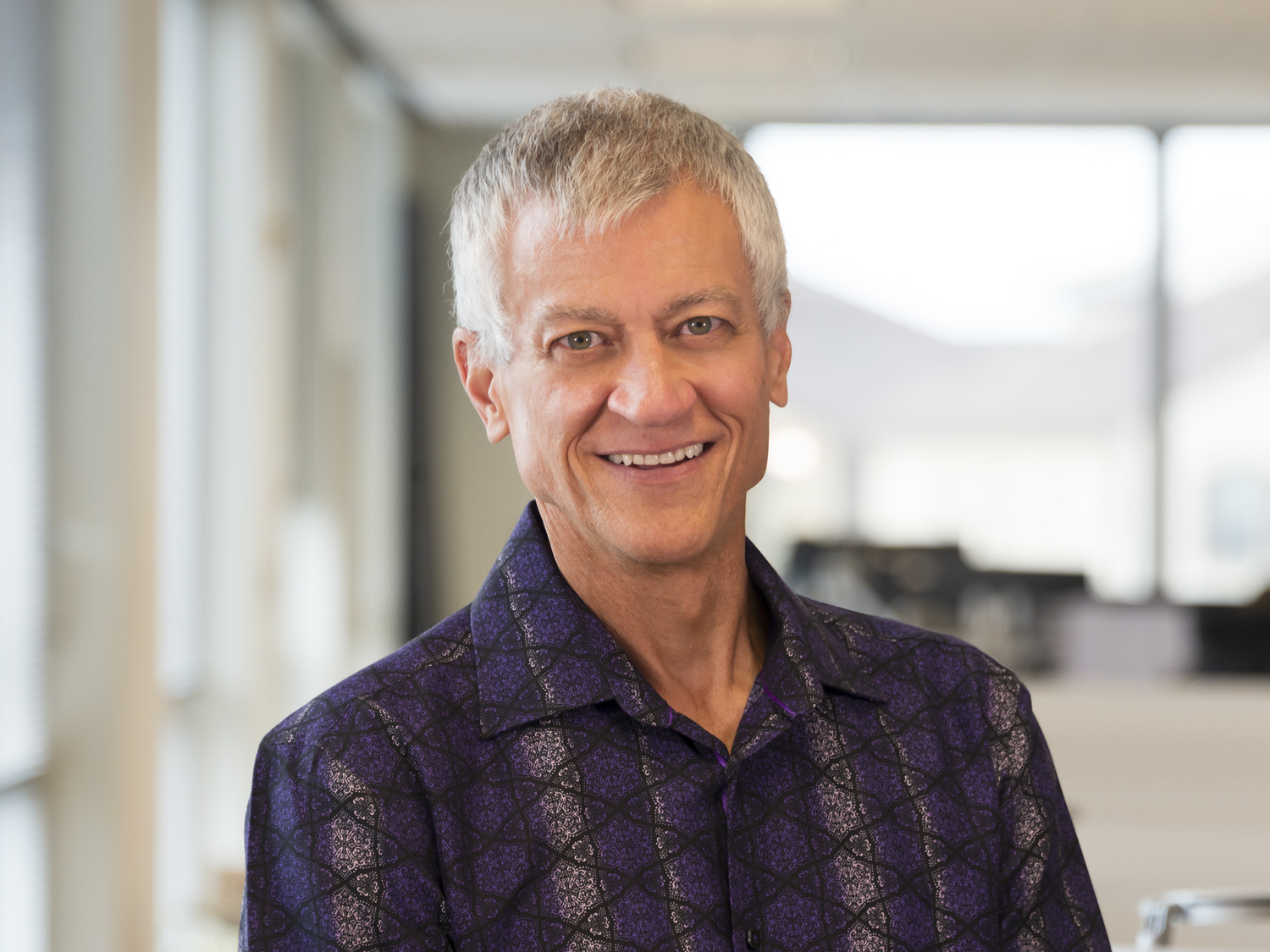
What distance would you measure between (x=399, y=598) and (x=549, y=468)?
17.6ft

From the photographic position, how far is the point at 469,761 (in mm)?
940

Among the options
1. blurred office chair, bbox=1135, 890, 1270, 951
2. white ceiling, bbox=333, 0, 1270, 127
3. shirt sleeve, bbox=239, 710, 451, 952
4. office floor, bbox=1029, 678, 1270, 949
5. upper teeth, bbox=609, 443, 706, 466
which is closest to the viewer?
shirt sleeve, bbox=239, 710, 451, 952

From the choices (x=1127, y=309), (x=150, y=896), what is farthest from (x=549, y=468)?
(x=1127, y=309)

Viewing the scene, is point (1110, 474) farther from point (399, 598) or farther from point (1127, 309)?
point (399, 598)

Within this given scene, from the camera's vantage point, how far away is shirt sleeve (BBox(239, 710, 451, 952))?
2.85 ft

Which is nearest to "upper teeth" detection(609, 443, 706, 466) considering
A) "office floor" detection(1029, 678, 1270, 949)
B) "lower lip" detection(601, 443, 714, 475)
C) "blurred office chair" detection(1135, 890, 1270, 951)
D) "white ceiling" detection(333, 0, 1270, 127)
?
"lower lip" detection(601, 443, 714, 475)

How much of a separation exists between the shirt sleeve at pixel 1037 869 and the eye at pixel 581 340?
468 mm

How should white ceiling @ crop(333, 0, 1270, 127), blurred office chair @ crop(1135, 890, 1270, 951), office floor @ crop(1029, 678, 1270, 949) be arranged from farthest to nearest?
white ceiling @ crop(333, 0, 1270, 127) → office floor @ crop(1029, 678, 1270, 949) → blurred office chair @ crop(1135, 890, 1270, 951)

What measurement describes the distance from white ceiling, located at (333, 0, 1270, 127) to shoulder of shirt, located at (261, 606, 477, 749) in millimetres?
3484

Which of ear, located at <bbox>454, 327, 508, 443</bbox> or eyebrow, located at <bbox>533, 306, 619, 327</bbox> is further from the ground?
eyebrow, located at <bbox>533, 306, 619, 327</bbox>

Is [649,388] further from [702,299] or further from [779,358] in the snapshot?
[779,358]

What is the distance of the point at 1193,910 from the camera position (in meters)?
1.64

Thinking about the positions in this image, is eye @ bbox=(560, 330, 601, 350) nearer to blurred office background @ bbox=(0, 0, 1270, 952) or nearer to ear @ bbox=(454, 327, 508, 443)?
ear @ bbox=(454, 327, 508, 443)

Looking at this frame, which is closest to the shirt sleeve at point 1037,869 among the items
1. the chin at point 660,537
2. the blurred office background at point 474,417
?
the chin at point 660,537
